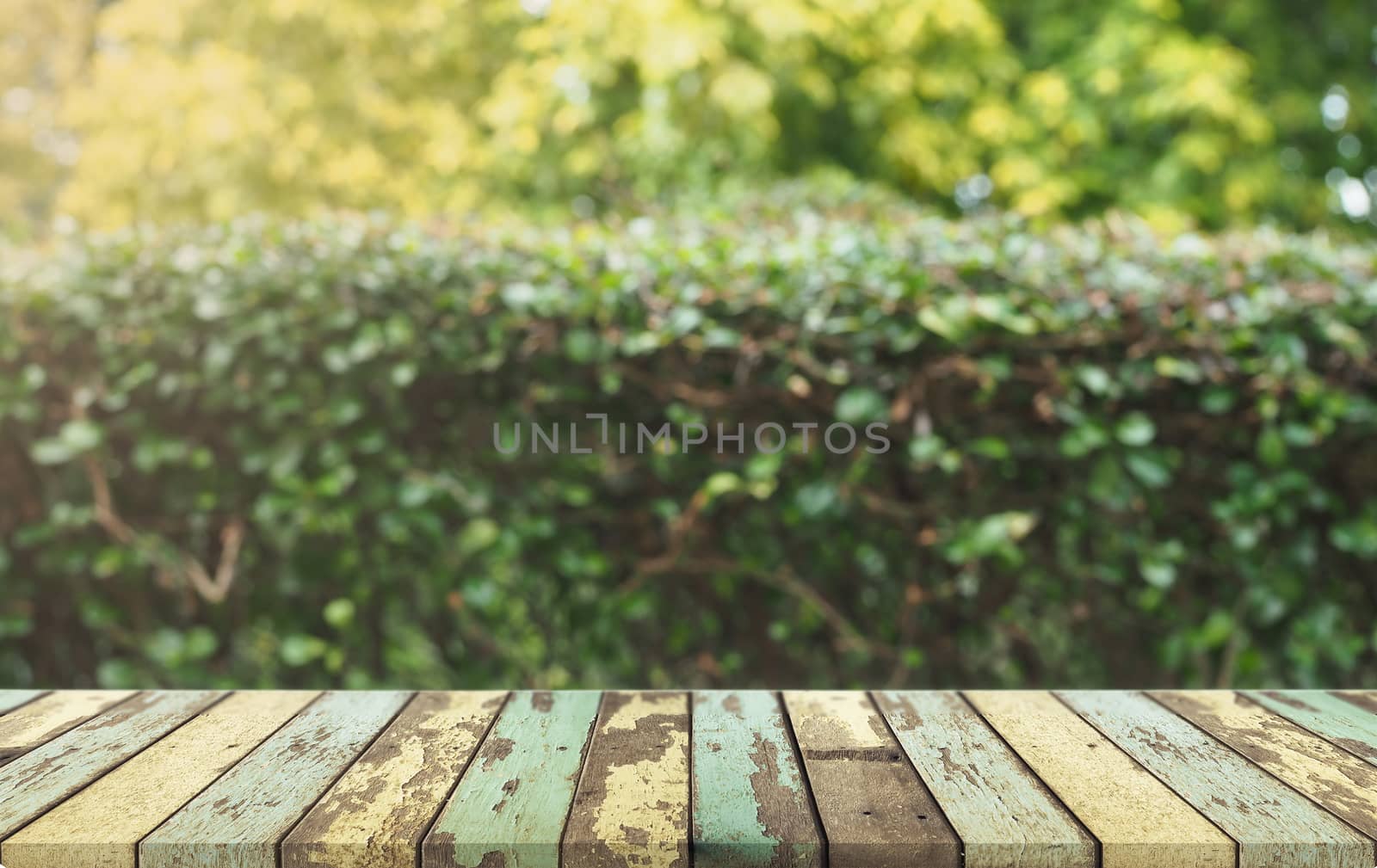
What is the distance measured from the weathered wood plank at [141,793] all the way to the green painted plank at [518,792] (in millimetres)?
328

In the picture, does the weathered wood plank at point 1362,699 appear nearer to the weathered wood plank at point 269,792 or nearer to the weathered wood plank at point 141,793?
the weathered wood plank at point 269,792

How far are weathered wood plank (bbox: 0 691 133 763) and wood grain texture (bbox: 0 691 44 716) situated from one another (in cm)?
2

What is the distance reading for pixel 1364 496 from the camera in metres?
2.39

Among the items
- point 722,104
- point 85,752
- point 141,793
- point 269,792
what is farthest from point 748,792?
point 722,104

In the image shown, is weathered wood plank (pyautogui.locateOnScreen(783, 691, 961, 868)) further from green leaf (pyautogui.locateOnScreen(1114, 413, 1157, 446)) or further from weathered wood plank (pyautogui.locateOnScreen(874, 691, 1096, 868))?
green leaf (pyautogui.locateOnScreen(1114, 413, 1157, 446))

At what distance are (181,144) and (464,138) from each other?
2860 mm

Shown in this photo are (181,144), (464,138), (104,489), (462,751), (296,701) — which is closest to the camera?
(462,751)

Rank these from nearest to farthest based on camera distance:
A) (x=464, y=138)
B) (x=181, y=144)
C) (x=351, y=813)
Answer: (x=351, y=813), (x=464, y=138), (x=181, y=144)

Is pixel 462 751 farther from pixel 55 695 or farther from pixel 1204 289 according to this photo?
pixel 1204 289

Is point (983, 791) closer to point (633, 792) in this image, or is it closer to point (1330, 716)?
point (633, 792)

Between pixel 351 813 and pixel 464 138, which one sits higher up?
pixel 464 138

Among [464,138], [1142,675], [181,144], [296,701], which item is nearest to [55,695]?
[296,701]

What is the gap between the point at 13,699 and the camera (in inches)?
64.1

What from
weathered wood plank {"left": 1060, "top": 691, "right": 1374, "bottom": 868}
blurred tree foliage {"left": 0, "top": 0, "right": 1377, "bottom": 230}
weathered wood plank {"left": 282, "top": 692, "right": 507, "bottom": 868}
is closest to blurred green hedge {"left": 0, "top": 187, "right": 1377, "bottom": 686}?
weathered wood plank {"left": 1060, "top": 691, "right": 1374, "bottom": 868}
